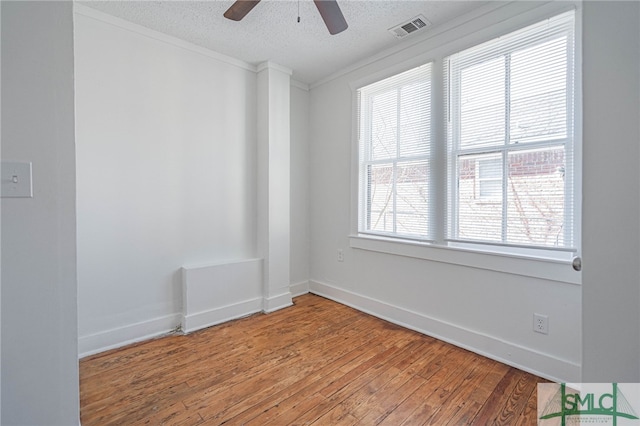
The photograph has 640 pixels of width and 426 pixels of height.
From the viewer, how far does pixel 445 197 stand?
2.56 meters

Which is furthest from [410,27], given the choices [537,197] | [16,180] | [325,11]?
[16,180]

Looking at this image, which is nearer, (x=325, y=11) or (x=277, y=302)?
(x=325, y=11)

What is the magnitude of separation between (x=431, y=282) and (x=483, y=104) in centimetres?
156

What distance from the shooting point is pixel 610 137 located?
31.6 inches

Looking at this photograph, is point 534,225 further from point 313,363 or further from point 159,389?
point 159,389

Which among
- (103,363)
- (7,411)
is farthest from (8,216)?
(103,363)

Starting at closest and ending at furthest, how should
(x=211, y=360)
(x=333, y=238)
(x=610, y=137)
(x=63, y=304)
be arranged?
(x=610, y=137)
(x=63, y=304)
(x=211, y=360)
(x=333, y=238)

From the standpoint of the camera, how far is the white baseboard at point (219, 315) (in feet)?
9.03

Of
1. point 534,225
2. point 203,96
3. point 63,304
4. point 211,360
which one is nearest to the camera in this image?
point 63,304

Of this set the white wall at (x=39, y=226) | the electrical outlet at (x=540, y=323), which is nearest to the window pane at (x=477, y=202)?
the electrical outlet at (x=540, y=323)

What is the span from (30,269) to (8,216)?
21cm

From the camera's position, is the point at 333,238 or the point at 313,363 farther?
the point at 333,238

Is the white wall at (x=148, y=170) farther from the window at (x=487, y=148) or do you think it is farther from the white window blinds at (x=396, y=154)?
the window at (x=487, y=148)

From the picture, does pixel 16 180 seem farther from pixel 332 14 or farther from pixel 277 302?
pixel 277 302
